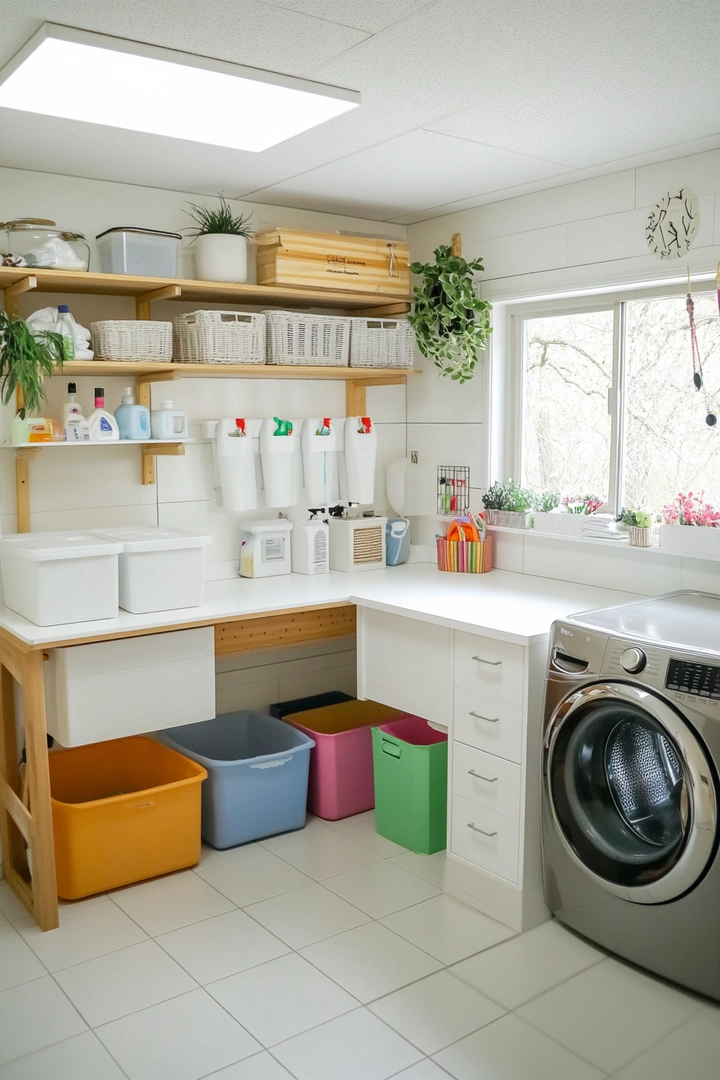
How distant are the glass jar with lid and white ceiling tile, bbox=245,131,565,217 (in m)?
0.78

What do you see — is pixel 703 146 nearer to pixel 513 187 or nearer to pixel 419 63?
pixel 513 187

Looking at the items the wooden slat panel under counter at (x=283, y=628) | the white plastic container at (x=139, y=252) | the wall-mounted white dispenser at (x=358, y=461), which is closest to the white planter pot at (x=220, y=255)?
the white plastic container at (x=139, y=252)

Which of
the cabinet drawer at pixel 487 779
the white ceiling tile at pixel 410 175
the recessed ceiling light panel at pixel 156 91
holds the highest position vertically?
the white ceiling tile at pixel 410 175

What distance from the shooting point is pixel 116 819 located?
111 inches

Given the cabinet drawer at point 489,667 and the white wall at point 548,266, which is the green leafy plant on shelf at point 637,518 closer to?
the white wall at point 548,266

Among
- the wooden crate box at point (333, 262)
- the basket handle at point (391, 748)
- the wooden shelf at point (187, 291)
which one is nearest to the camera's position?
the wooden shelf at point (187, 291)

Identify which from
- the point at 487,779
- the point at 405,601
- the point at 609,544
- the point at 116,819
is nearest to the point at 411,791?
the point at 487,779

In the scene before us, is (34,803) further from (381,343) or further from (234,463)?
(381,343)

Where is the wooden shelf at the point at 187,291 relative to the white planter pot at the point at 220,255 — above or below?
below

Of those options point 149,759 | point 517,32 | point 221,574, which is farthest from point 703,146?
point 149,759

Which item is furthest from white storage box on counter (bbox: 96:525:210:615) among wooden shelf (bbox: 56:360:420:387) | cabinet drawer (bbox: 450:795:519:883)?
cabinet drawer (bbox: 450:795:519:883)

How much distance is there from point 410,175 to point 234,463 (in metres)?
1.14

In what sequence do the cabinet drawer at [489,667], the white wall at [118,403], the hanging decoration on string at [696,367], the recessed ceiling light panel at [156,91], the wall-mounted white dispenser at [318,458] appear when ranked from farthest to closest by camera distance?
the wall-mounted white dispenser at [318,458] → the white wall at [118,403] → the hanging decoration on string at [696,367] → the cabinet drawer at [489,667] → the recessed ceiling light panel at [156,91]

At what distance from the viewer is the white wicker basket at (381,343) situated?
3480mm
